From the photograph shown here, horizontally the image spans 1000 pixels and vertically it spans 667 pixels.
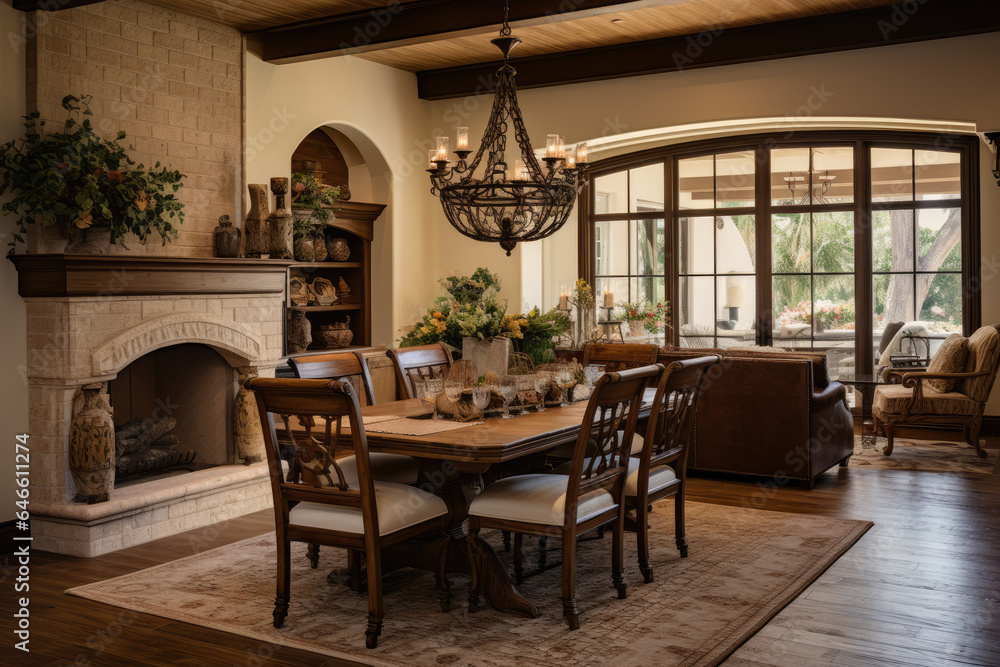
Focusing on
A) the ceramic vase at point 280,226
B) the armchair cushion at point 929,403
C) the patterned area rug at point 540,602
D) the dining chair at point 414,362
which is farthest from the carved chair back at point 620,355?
the armchair cushion at point 929,403

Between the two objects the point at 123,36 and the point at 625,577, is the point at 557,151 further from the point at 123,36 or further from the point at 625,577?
the point at 123,36

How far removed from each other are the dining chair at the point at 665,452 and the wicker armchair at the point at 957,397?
125 inches

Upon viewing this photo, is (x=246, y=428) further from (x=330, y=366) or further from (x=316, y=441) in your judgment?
(x=316, y=441)

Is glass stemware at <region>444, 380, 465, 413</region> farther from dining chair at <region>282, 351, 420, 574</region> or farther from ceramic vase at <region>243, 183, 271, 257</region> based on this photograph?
ceramic vase at <region>243, 183, 271, 257</region>

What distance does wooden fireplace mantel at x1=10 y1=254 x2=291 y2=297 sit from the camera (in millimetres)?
4535

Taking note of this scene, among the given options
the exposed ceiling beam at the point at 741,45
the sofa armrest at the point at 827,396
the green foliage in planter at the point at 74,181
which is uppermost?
the exposed ceiling beam at the point at 741,45

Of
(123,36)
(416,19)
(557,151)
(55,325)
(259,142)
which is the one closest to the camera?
(557,151)

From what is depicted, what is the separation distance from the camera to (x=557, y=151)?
380cm

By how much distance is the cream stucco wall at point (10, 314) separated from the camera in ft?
15.1

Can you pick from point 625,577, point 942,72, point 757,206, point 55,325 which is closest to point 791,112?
point 942,72

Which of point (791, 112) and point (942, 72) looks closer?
point (942, 72)

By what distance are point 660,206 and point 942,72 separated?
2.96 metres

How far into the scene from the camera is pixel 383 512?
129 inches

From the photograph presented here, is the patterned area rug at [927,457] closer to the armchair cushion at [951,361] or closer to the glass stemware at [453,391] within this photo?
the armchair cushion at [951,361]
